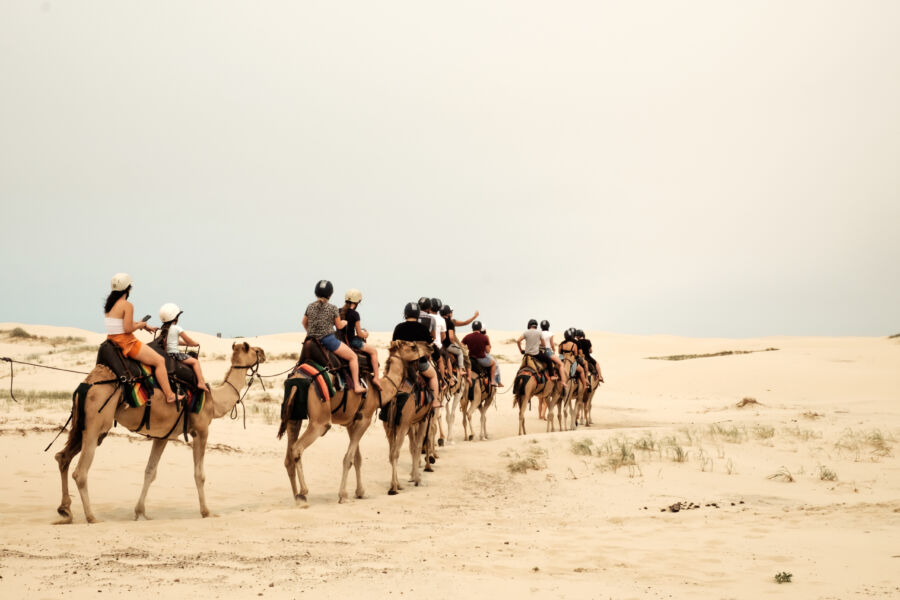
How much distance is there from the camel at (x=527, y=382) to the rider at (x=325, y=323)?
9.30 m

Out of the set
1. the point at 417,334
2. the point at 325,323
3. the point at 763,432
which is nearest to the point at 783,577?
the point at 325,323

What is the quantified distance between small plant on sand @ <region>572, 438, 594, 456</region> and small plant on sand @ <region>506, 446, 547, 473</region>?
25.0 inches

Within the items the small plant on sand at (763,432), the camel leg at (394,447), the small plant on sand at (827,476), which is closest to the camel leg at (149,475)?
the camel leg at (394,447)

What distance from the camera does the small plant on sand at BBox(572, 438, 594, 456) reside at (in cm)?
1589

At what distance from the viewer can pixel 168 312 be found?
36.1ft

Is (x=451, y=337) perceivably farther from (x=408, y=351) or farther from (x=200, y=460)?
(x=200, y=460)

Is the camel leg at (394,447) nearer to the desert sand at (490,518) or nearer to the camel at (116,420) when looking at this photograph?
the desert sand at (490,518)

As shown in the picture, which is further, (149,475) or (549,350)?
(549,350)

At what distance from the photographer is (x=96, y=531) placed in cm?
941

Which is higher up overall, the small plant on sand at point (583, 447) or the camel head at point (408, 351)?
the camel head at point (408, 351)

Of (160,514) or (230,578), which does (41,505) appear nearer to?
(160,514)

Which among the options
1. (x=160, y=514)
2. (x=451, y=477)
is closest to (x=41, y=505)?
(x=160, y=514)

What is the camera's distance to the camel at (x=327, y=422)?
38.0 feet

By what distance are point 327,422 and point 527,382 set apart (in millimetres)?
9554
